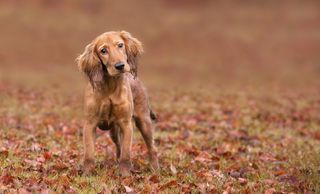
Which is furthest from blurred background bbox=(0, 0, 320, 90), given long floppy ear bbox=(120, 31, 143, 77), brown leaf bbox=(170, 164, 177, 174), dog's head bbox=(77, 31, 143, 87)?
dog's head bbox=(77, 31, 143, 87)

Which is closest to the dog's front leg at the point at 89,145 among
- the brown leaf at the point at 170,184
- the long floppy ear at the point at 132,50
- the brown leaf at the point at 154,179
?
the brown leaf at the point at 154,179

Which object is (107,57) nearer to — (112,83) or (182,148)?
(112,83)

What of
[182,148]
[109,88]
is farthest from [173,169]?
[182,148]

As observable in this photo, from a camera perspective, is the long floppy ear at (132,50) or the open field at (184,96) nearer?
the long floppy ear at (132,50)

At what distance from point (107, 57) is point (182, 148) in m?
3.69

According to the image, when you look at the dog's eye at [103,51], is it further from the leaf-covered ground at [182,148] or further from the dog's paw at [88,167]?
the leaf-covered ground at [182,148]

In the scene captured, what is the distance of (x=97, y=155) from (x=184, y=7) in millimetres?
40958

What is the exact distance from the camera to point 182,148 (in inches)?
447

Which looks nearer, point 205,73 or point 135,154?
point 135,154

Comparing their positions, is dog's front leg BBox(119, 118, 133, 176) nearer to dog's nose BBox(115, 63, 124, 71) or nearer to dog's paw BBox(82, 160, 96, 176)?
dog's paw BBox(82, 160, 96, 176)

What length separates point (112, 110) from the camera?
8.31 m

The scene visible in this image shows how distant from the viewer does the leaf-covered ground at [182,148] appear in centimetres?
796

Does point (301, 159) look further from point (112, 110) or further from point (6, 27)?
point (6, 27)

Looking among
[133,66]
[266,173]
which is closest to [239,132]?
[266,173]
